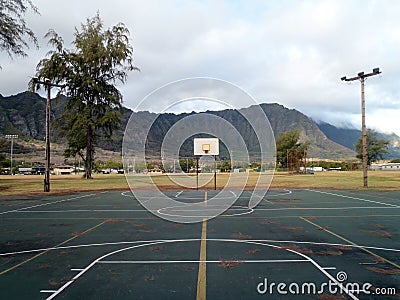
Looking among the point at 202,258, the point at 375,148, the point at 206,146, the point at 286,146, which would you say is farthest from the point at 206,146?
the point at 375,148

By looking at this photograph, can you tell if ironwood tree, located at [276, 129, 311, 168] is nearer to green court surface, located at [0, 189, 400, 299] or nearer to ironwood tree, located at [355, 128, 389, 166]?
ironwood tree, located at [355, 128, 389, 166]

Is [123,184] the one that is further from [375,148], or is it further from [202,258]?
[375,148]

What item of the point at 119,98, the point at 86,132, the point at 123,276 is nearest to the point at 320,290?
the point at 123,276

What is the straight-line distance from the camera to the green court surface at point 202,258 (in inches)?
195

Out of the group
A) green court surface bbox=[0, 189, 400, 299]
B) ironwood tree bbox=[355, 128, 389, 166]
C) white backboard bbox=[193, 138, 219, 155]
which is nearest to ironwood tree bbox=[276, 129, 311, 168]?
ironwood tree bbox=[355, 128, 389, 166]

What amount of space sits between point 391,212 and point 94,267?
11496mm

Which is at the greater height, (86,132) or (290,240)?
(86,132)

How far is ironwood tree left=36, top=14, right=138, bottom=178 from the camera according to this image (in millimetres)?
40562

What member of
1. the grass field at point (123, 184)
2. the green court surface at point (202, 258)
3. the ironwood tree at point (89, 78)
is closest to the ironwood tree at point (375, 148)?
the grass field at point (123, 184)

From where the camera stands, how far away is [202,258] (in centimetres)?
671

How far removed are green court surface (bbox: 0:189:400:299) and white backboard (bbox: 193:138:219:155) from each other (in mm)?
16785

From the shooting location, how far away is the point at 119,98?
142 feet

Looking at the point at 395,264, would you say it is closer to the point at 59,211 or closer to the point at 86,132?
the point at 59,211

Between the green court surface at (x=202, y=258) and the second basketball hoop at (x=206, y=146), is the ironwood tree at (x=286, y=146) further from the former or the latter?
the green court surface at (x=202, y=258)
